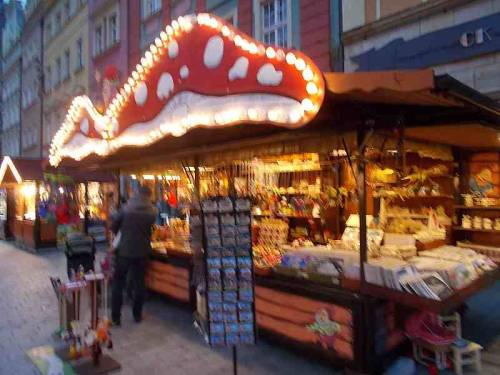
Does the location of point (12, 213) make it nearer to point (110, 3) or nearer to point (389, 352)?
point (110, 3)

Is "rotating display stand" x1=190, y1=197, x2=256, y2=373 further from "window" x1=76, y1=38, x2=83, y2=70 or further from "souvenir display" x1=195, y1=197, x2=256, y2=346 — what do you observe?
"window" x1=76, y1=38, x2=83, y2=70

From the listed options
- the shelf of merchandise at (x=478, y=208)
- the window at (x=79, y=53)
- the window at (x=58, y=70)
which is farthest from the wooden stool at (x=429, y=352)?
the window at (x=58, y=70)

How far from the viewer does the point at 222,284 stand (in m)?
3.54

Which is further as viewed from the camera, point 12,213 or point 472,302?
point 12,213

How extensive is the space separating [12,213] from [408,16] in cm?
1664

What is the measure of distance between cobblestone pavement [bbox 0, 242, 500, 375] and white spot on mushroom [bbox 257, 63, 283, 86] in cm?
289

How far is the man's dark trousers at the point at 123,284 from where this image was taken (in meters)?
5.61

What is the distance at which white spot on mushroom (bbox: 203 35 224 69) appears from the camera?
3.80 metres

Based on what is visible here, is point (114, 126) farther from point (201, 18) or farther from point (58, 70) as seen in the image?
point (58, 70)

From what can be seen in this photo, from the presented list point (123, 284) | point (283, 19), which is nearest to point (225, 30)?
point (123, 284)

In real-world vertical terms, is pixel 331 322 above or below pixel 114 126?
below

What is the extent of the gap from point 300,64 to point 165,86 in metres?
1.97

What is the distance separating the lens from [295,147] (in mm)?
4559

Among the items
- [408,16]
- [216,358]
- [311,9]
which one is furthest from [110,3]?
[216,358]
